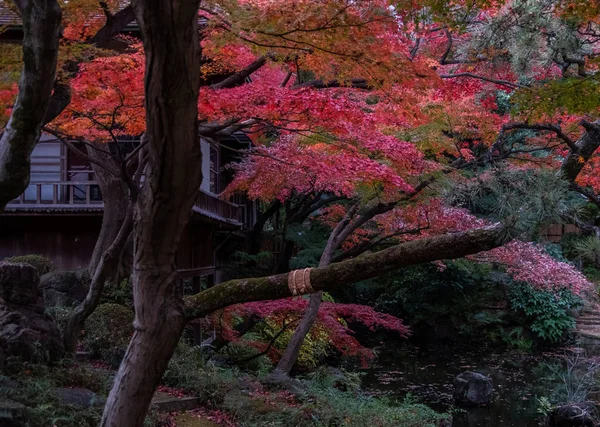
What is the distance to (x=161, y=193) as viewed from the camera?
3150mm

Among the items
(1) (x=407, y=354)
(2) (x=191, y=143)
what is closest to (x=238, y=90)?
(2) (x=191, y=143)

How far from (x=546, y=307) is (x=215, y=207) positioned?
11.6 metres

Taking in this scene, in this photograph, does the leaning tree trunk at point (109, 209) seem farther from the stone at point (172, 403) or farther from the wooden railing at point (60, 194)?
the stone at point (172, 403)

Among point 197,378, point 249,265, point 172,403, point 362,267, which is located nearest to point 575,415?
point 197,378

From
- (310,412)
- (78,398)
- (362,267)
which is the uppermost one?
(362,267)

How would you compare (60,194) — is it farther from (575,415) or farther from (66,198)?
(575,415)

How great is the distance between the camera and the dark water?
12.4 m

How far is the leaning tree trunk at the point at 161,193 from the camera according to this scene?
271cm

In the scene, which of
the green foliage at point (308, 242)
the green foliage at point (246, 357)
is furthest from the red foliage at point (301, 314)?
the green foliage at point (308, 242)

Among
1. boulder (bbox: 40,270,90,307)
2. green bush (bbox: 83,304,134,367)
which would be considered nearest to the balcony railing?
boulder (bbox: 40,270,90,307)

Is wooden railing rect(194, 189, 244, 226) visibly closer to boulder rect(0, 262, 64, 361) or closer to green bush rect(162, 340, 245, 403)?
green bush rect(162, 340, 245, 403)

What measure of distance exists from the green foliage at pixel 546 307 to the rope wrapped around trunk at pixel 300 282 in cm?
1677

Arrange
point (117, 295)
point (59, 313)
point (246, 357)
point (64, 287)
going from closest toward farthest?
1. point (59, 313)
2. point (117, 295)
3. point (64, 287)
4. point (246, 357)

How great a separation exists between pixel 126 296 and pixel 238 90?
14.5 ft
